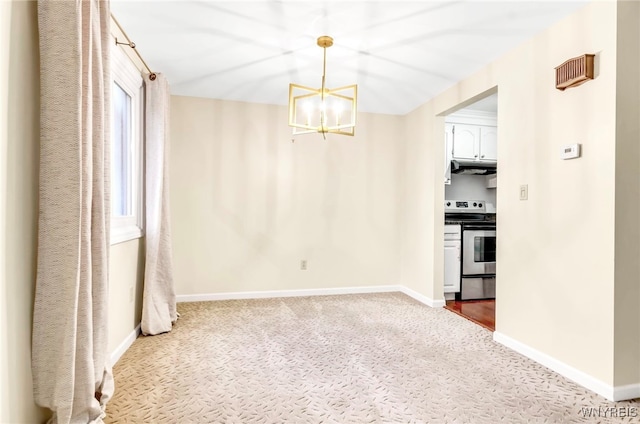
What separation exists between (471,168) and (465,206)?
589 mm

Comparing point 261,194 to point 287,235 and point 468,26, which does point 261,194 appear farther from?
point 468,26

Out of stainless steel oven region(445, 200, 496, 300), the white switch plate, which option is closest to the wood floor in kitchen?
stainless steel oven region(445, 200, 496, 300)

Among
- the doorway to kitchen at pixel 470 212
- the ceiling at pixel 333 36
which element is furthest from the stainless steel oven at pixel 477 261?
the ceiling at pixel 333 36

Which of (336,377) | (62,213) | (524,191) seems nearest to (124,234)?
(62,213)

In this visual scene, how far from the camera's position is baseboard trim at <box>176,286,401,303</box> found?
4.01 meters

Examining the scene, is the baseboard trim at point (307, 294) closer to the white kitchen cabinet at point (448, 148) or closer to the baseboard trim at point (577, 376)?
the baseboard trim at point (577, 376)

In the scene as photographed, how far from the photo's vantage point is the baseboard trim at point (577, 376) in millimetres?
1973

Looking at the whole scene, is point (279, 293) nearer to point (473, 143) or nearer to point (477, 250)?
point (477, 250)

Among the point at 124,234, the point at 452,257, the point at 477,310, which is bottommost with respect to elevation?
the point at 477,310

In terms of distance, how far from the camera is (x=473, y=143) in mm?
4531

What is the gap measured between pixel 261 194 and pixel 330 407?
2761mm

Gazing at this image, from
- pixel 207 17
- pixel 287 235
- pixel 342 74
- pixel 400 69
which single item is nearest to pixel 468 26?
pixel 400 69

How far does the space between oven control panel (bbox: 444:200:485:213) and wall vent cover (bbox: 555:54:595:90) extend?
270 centimetres

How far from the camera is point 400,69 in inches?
125
